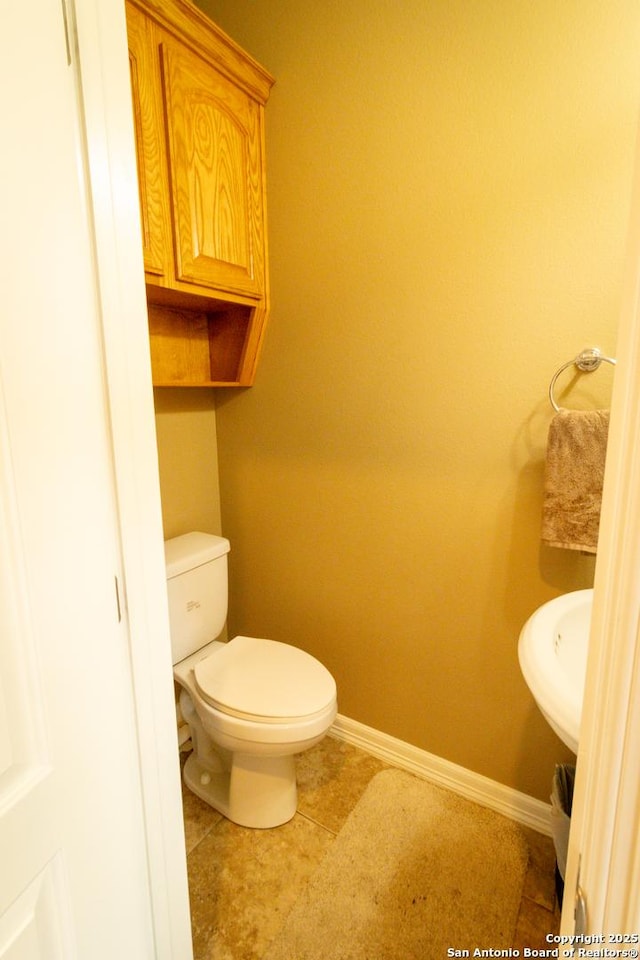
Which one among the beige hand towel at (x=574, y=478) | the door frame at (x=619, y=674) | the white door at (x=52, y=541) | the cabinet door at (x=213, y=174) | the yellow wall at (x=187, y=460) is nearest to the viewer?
the door frame at (x=619, y=674)

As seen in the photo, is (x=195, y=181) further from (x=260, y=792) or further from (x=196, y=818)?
(x=196, y=818)

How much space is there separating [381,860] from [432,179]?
2015mm

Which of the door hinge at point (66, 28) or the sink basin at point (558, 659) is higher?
the door hinge at point (66, 28)

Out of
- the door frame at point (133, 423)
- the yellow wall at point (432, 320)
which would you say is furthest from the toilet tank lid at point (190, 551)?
the door frame at point (133, 423)

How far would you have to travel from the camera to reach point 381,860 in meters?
1.34

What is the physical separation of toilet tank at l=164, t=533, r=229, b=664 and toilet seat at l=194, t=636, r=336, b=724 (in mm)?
93

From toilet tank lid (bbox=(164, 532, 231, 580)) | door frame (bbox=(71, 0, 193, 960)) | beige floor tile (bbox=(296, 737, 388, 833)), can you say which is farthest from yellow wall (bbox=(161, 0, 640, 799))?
door frame (bbox=(71, 0, 193, 960))

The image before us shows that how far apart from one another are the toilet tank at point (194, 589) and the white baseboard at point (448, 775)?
67cm

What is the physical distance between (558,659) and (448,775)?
3.28 feet

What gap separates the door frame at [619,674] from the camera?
33 cm

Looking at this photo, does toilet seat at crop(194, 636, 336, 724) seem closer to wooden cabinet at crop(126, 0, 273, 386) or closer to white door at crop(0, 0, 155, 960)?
white door at crop(0, 0, 155, 960)

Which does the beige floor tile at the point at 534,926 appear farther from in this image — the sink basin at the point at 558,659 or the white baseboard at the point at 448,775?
the sink basin at the point at 558,659

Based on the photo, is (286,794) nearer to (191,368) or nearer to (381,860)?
(381,860)

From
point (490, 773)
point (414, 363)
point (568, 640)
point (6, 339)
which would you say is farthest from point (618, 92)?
point (490, 773)
